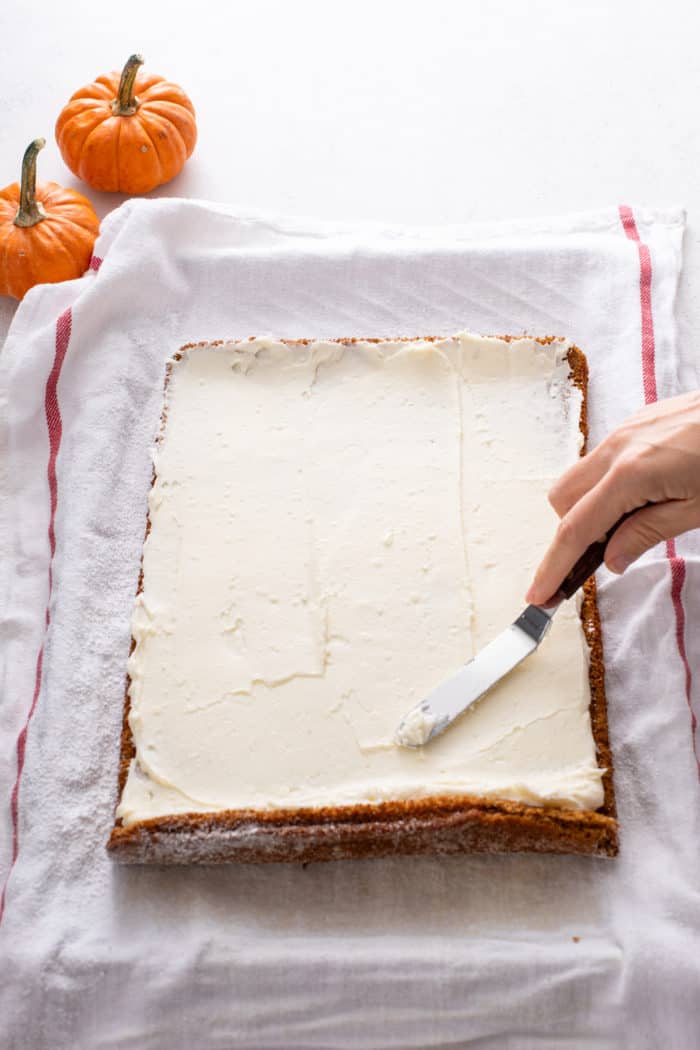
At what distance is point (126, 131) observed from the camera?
3.50 metres

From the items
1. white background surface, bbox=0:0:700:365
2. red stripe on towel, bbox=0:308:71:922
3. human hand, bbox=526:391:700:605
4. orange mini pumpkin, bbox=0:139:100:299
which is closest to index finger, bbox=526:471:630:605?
human hand, bbox=526:391:700:605

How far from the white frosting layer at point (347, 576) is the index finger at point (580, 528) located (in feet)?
0.68

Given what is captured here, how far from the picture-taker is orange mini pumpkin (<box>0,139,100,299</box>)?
328 cm

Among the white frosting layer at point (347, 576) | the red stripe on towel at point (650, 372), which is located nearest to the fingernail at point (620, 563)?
the white frosting layer at point (347, 576)

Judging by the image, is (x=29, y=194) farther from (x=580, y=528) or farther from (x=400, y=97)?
(x=580, y=528)

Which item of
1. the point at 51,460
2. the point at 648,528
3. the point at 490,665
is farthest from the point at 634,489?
the point at 51,460

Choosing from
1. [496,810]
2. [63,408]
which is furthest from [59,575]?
[496,810]

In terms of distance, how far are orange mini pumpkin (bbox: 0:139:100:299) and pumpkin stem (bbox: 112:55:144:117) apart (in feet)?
1.16

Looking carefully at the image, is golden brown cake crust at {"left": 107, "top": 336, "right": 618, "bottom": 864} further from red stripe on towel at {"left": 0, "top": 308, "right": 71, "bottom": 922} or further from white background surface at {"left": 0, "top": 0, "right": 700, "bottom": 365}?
white background surface at {"left": 0, "top": 0, "right": 700, "bottom": 365}

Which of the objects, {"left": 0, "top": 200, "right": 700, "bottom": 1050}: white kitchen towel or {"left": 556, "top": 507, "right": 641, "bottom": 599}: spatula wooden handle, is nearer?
{"left": 0, "top": 200, "right": 700, "bottom": 1050}: white kitchen towel

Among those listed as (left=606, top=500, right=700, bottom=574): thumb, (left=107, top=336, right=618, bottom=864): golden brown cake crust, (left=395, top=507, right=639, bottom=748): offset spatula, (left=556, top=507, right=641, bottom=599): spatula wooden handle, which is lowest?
(left=107, top=336, right=618, bottom=864): golden brown cake crust

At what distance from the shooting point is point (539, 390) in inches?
117

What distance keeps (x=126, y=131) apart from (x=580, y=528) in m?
2.06

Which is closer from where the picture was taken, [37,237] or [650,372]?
[650,372]
